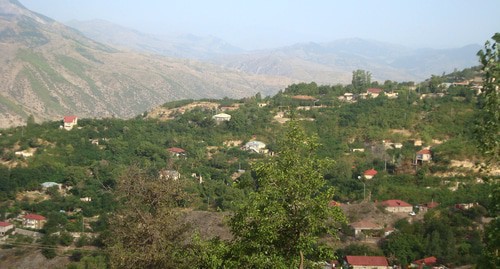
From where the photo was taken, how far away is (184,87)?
13000 centimetres

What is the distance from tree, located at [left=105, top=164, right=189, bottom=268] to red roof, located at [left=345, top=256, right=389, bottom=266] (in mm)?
12103

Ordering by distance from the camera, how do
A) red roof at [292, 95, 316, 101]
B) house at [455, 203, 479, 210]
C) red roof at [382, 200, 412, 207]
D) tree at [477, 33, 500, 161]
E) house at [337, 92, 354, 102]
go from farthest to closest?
1. red roof at [292, 95, 316, 101]
2. house at [337, 92, 354, 102]
3. red roof at [382, 200, 412, 207]
4. house at [455, 203, 479, 210]
5. tree at [477, 33, 500, 161]

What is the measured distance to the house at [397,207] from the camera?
2870cm

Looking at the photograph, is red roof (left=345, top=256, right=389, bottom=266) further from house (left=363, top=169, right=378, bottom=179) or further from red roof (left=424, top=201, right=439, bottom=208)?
house (left=363, top=169, right=378, bottom=179)

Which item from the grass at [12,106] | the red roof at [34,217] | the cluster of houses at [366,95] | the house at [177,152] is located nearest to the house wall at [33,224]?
the red roof at [34,217]

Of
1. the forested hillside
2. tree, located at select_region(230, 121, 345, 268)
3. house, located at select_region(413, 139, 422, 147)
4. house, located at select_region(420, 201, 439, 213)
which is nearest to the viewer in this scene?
tree, located at select_region(230, 121, 345, 268)

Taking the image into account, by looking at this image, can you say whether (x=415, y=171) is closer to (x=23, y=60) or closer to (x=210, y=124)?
(x=210, y=124)

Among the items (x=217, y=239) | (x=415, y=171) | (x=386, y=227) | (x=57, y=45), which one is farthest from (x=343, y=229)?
(x=57, y=45)

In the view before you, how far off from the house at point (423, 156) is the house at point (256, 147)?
11.7 metres

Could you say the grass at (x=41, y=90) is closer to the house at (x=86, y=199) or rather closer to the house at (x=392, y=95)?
the house at (x=392, y=95)

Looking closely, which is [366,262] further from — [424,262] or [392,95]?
[392,95]

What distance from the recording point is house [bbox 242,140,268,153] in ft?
136

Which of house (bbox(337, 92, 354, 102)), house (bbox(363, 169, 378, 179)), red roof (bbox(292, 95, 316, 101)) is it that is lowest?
house (bbox(363, 169, 378, 179))

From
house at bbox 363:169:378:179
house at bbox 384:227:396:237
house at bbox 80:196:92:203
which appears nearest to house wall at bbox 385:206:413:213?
house at bbox 384:227:396:237
